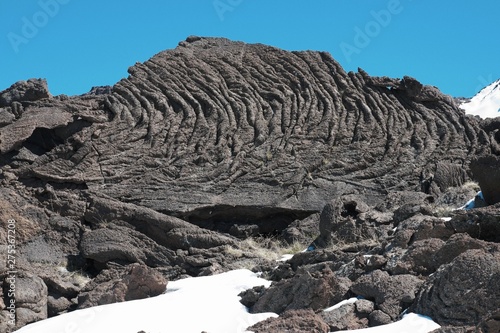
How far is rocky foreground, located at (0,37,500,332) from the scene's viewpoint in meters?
16.5

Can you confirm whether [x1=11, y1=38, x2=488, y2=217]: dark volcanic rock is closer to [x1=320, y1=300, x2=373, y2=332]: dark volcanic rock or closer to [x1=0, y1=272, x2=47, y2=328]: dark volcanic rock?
[x1=0, y1=272, x2=47, y2=328]: dark volcanic rock

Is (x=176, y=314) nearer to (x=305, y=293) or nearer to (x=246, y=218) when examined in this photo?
(x=305, y=293)

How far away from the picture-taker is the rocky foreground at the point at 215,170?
16.5 meters

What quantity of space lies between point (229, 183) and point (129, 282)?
5579mm

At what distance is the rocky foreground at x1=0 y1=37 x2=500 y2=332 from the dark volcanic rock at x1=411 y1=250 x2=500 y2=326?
3.56 metres

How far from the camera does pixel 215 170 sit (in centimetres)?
2014

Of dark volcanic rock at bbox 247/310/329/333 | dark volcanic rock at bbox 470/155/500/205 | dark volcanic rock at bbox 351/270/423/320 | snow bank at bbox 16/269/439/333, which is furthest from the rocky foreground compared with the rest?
dark volcanic rock at bbox 247/310/329/333

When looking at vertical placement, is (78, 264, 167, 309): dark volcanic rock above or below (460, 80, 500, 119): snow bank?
below

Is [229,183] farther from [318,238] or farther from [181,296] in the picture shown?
[181,296]

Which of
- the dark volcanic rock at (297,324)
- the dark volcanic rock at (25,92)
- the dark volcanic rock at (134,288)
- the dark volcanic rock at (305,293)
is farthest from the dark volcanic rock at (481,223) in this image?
the dark volcanic rock at (25,92)

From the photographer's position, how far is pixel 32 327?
14016mm

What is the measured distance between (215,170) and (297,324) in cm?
990

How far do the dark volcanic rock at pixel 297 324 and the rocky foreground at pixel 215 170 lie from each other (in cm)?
351

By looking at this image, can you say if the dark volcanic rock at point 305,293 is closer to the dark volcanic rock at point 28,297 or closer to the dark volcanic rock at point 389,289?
the dark volcanic rock at point 389,289
